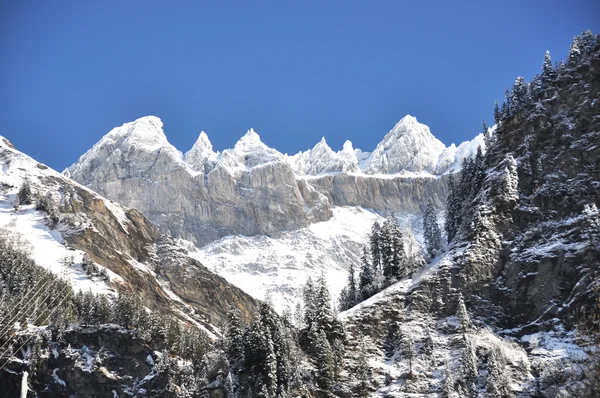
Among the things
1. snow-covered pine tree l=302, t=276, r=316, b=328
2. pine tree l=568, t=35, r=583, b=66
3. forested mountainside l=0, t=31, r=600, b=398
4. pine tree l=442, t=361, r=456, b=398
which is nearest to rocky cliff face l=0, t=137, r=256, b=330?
forested mountainside l=0, t=31, r=600, b=398

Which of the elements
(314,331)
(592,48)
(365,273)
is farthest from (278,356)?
(592,48)

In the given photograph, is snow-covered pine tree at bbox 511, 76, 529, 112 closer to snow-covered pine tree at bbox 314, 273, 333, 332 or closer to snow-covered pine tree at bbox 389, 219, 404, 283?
snow-covered pine tree at bbox 389, 219, 404, 283

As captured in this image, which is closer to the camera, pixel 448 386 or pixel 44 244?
pixel 448 386

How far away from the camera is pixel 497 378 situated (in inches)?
3563

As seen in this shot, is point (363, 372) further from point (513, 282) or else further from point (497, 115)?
point (497, 115)

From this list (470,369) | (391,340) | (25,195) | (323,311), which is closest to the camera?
(470,369)

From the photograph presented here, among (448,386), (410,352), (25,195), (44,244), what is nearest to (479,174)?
(410,352)

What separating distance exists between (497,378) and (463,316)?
51.7 ft

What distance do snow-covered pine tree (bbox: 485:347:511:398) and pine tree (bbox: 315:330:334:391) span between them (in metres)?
23.1

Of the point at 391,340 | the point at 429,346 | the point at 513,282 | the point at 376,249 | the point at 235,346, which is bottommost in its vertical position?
the point at 429,346

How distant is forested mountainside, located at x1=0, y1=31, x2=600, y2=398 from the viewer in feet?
318

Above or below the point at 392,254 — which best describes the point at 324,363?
below

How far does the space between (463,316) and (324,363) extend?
79.7 feet

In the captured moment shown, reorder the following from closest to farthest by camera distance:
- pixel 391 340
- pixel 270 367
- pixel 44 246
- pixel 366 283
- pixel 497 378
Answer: pixel 497 378, pixel 270 367, pixel 391 340, pixel 366 283, pixel 44 246
